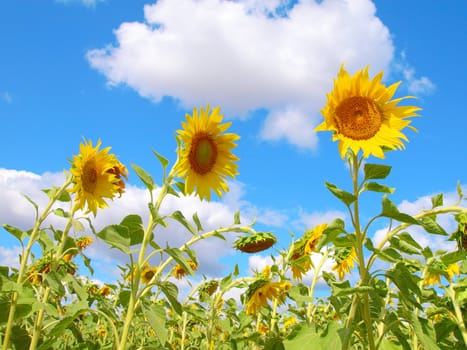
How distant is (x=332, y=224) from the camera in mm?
2299

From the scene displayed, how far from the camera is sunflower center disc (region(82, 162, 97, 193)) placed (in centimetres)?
365

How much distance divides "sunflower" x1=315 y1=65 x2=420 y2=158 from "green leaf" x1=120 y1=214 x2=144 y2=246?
1093 millimetres

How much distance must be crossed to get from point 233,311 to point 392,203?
2687 mm

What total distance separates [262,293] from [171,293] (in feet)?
6.24

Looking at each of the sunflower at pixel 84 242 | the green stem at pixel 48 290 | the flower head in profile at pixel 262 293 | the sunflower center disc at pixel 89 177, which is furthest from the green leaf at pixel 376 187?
the sunflower at pixel 84 242

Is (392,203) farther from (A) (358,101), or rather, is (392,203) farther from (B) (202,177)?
(B) (202,177)

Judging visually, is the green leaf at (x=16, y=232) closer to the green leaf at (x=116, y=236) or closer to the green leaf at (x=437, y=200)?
the green leaf at (x=116, y=236)

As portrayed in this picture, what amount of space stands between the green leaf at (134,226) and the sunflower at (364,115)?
3.59 ft

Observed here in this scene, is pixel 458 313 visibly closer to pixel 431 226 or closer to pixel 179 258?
pixel 431 226

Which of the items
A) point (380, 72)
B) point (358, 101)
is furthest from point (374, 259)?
point (380, 72)

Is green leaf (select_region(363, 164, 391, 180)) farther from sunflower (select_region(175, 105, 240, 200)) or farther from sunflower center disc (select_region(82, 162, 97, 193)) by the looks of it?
sunflower center disc (select_region(82, 162, 97, 193))

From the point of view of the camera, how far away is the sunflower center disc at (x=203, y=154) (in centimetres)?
320

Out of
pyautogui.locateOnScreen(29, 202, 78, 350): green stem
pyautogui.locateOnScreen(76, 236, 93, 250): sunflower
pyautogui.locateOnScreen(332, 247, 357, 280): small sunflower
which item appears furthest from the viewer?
pyautogui.locateOnScreen(76, 236, 93, 250): sunflower

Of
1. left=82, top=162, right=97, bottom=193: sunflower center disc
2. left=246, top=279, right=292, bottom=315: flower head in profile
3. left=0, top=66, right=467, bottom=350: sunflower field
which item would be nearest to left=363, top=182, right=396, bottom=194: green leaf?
left=0, top=66, right=467, bottom=350: sunflower field
